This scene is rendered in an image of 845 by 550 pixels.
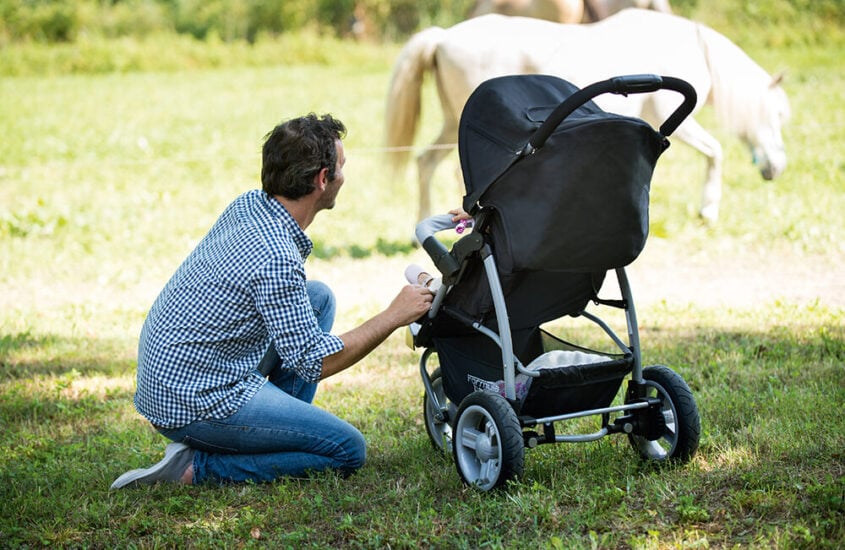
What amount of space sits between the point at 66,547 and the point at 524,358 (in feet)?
5.37

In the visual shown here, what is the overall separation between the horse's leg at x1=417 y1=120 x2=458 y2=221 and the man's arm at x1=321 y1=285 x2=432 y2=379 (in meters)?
4.66

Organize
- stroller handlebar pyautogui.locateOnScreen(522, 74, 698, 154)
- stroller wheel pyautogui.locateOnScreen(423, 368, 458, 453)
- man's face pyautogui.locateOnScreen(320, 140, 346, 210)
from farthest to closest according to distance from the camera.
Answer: stroller wheel pyautogui.locateOnScreen(423, 368, 458, 453) < man's face pyautogui.locateOnScreen(320, 140, 346, 210) < stroller handlebar pyautogui.locateOnScreen(522, 74, 698, 154)

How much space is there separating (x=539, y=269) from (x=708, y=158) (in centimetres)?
528

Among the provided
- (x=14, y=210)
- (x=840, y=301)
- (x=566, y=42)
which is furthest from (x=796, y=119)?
(x=14, y=210)

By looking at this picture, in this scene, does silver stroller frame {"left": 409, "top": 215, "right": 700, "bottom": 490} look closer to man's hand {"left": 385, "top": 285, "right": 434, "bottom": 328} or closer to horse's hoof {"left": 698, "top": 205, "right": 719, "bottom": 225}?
man's hand {"left": 385, "top": 285, "right": 434, "bottom": 328}

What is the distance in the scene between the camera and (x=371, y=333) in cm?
327

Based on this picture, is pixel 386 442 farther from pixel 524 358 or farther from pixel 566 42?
pixel 566 42

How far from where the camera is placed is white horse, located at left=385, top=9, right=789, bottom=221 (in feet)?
23.2

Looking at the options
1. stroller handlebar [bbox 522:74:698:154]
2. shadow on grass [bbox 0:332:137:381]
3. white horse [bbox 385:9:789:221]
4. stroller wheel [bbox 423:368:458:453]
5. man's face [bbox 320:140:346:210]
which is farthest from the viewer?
white horse [bbox 385:9:789:221]

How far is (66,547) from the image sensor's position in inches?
119

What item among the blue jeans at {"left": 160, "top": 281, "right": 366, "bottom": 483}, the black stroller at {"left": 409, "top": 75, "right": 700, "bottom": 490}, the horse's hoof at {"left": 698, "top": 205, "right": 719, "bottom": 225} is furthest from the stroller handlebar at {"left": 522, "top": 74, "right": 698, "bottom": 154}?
the horse's hoof at {"left": 698, "top": 205, "right": 719, "bottom": 225}

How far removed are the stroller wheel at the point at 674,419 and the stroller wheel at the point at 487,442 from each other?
56 centimetres

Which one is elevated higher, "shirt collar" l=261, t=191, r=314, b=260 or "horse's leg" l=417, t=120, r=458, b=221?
"shirt collar" l=261, t=191, r=314, b=260

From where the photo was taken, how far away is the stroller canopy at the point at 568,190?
9.62 ft
